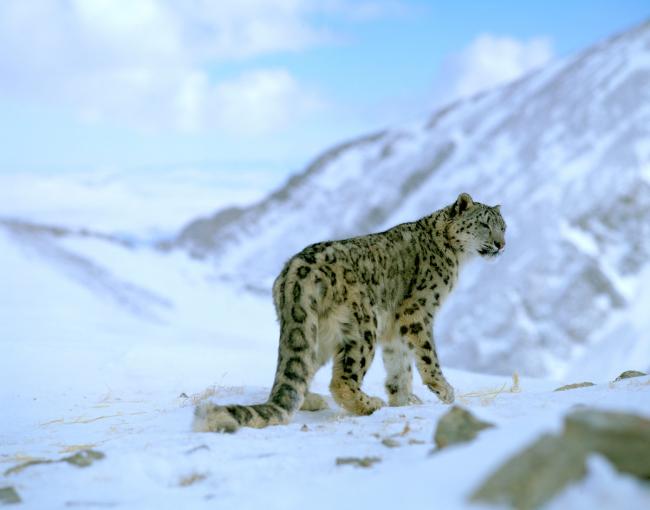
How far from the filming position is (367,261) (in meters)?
8.05

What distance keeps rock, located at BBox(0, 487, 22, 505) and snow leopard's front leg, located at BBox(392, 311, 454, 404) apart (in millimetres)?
4390

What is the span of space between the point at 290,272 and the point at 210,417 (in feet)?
5.39

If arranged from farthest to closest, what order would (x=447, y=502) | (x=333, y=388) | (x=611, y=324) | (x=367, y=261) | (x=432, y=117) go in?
(x=432, y=117), (x=611, y=324), (x=367, y=261), (x=333, y=388), (x=447, y=502)

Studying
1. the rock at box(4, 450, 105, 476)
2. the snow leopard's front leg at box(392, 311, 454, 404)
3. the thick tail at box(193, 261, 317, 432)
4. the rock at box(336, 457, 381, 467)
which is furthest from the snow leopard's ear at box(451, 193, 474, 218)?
the rock at box(4, 450, 105, 476)

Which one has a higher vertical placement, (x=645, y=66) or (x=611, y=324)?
(x=645, y=66)

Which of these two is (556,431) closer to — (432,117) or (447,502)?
(447,502)

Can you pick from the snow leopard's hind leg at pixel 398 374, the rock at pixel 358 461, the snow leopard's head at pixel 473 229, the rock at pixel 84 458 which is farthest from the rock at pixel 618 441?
the snow leopard's head at pixel 473 229

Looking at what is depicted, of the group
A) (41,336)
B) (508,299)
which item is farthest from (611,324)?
(41,336)

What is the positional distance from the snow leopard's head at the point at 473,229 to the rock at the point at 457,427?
15.0 ft

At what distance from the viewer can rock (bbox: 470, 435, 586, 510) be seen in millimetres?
3625

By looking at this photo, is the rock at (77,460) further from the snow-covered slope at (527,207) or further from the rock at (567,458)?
the snow-covered slope at (527,207)

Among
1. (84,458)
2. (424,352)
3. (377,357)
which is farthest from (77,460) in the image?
(377,357)

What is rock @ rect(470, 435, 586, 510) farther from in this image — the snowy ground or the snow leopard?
the snow leopard

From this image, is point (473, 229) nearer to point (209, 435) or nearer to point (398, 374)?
point (398, 374)
